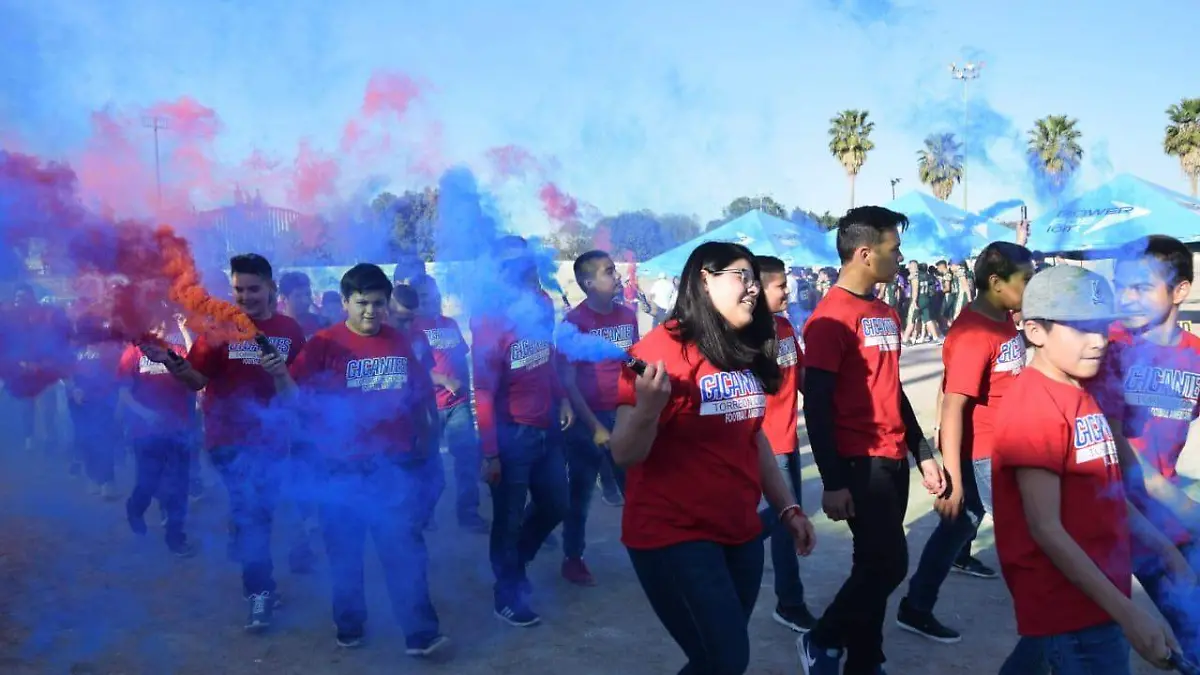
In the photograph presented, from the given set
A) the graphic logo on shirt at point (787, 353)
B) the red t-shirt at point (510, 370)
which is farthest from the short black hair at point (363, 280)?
the graphic logo on shirt at point (787, 353)

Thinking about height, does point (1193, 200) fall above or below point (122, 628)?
above

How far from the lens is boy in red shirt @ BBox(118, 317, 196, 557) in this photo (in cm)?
616

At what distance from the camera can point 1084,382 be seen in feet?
8.91

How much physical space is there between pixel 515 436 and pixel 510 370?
14.5 inches

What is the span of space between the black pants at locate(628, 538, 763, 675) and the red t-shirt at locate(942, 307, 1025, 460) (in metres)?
1.61

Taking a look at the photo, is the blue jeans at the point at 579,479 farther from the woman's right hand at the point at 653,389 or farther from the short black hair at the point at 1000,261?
the woman's right hand at the point at 653,389

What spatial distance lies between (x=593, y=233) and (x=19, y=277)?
9.62 ft

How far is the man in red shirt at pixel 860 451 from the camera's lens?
3.66m

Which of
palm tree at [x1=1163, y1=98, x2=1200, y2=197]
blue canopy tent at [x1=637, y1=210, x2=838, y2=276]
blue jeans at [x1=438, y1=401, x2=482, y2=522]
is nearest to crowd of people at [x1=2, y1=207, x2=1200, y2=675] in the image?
blue jeans at [x1=438, y1=401, x2=482, y2=522]

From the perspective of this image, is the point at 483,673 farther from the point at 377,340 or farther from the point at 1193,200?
the point at 1193,200

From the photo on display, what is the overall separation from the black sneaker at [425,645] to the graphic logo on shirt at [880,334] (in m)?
2.45

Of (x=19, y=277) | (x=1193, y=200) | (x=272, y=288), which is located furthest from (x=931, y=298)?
(x=19, y=277)

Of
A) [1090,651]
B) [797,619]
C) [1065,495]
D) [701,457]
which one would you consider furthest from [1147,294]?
[797,619]

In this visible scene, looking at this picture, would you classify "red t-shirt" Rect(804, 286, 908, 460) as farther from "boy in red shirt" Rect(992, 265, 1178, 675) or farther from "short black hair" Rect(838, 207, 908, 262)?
"boy in red shirt" Rect(992, 265, 1178, 675)
